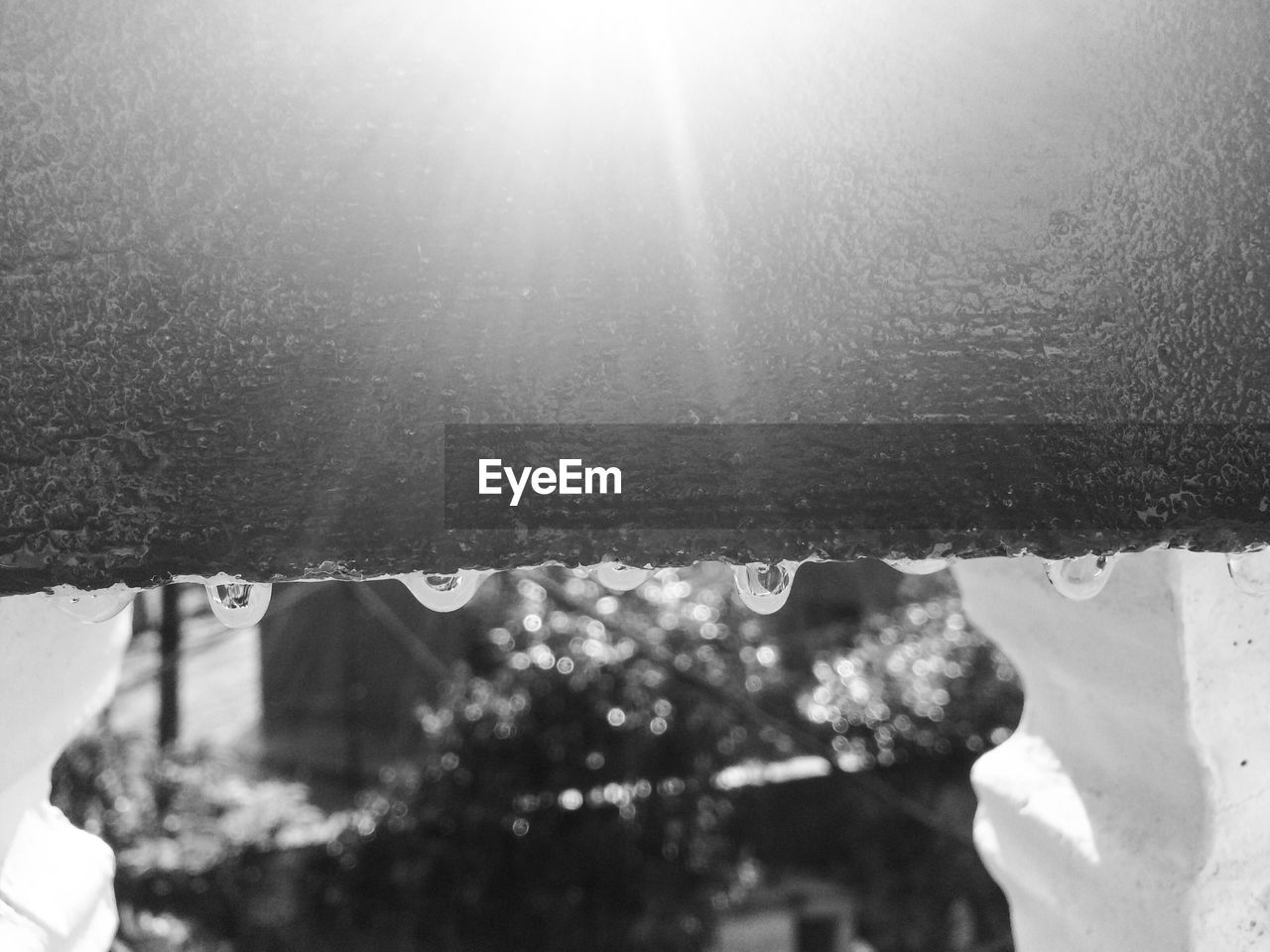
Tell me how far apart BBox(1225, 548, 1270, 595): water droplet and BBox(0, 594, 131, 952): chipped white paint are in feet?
2.56

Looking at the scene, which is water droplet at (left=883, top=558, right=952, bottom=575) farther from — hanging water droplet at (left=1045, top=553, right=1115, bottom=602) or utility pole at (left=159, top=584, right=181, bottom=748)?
utility pole at (left=159, top=584, right=181, bottom=748)

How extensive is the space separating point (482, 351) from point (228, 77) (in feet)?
0.59

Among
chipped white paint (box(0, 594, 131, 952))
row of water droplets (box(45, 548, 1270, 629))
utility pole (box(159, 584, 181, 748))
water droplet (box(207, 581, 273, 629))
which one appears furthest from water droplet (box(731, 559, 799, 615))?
utility pole (box(159, 584, 181, 748))

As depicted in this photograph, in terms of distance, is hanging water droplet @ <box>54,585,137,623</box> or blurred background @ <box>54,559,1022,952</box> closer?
hanging water droplet @ <box>54,585,137,623</box>

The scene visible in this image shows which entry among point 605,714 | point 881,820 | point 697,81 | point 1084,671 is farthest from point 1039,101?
point 881,820

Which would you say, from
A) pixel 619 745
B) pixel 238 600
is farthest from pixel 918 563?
pixel 619 745

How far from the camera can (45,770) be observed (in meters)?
0.89

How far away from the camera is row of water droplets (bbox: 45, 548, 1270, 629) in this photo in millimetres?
591

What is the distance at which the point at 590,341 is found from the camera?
0.57 m

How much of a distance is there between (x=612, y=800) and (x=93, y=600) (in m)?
2.59

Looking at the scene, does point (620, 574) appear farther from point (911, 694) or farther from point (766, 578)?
point (911, 694)

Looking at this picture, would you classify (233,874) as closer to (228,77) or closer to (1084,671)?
(1084,671)

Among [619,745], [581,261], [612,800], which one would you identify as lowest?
[581,261]

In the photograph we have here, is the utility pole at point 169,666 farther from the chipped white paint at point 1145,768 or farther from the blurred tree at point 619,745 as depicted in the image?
the chipped white paint at point 1145,768
